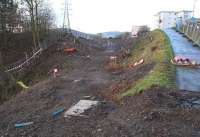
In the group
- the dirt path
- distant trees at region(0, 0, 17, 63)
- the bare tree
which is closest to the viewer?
the dirt path

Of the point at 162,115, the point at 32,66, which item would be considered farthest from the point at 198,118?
the point at 32,66

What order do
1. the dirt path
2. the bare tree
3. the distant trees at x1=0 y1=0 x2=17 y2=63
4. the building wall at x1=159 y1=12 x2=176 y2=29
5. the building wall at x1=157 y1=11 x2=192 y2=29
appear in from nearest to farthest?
the dirt path < the bare tree < the distant trees at x1=0 y1=0 x2=17 y2=63 < the building wall at x1=159 y1=12 x2=176 y2=29 < the building wall at x1=157 y1=11 x2=192 y2=29

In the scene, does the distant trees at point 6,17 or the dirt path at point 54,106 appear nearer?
the dirt path at point 54,106

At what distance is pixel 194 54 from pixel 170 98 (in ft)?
35.5

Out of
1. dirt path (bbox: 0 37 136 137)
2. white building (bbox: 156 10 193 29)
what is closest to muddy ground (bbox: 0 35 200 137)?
dirt path (bbox: 0 37 136 137)

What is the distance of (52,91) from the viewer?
1625 centimetres

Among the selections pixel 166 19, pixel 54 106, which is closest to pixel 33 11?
pixel 54 106

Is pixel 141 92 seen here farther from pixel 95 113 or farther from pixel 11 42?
pixel 11 42

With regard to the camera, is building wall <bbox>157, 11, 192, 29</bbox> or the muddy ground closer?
the muddy ground

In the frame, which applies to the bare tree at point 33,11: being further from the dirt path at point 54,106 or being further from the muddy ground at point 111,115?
the muddy ground at point 111,115

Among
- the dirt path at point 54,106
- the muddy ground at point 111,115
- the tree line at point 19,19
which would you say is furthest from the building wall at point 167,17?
the muddy ground at point 111,115

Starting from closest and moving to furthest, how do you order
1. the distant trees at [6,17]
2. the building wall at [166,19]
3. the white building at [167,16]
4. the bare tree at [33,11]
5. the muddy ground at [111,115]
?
the muddy ground at [111,115] → the bare tree at [33,11] → the distant trees at [6,17] → the building wall at [166,19] → the white building at [167,16]

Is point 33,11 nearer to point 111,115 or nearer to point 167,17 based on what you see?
point 111,115

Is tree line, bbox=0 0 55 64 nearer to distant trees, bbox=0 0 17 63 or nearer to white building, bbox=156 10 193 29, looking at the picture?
distant trees, bbox=0 0 17 63
